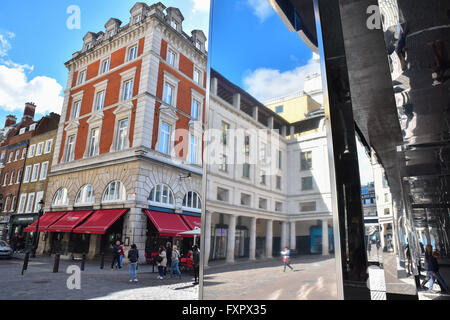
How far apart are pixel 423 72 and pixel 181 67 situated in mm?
Answer: 23337

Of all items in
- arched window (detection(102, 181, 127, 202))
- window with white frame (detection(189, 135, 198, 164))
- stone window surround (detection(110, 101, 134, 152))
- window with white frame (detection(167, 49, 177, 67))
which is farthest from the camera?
window with white frame (detection(167, 49, 177, 67))

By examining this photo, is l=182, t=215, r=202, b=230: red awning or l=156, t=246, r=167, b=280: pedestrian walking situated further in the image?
l=182, t=215, r=202, b=230: red awning

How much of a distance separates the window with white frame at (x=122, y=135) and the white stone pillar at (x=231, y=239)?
19986 millimetres

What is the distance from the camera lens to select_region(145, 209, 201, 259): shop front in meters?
18.7

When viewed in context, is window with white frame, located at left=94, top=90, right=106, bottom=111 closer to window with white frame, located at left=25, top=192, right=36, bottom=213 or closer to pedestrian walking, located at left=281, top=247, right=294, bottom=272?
window with white frame, located at left=25, top=192, right=36, bottom=213

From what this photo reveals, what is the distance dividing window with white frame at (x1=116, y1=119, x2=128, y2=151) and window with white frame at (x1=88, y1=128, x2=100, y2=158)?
2572 mm

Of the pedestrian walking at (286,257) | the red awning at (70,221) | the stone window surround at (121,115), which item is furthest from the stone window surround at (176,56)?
the pedestrian walking at (286,257)

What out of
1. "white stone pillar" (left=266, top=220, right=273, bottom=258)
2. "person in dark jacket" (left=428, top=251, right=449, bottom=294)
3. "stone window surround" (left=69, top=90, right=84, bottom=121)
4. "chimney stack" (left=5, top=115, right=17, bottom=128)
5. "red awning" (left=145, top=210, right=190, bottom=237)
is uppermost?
"chimney stack" (left=5, top=115, right=17, bottom=128)

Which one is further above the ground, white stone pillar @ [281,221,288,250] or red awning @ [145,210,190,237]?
red awning @ [145,210,190,237]

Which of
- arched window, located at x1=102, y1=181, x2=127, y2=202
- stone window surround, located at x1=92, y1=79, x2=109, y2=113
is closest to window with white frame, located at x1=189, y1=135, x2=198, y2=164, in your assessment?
arched window, located at x1=102, y1=181, x2=127, y2=202

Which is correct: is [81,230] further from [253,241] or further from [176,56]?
[253,241]

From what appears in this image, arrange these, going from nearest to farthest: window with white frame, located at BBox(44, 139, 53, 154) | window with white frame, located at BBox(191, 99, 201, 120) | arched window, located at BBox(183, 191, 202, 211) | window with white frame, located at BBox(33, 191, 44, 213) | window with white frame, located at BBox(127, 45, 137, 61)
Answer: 1. arched window, located at BBox(183, 191, 202, 211)
2. window with white frame, located at BBox(127, 45, 137, 61)
3. window with white frame, located at BBox(191, 99, 201, 120)
4. window with white frame, located at BBox(33, 191, 44, 213)
5. window with white frame, located at BBox(44, 139, 53, 154)

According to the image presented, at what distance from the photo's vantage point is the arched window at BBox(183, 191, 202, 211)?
22.6m
